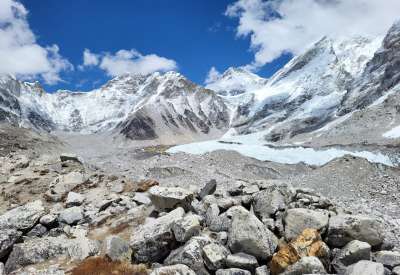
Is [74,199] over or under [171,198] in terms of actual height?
over

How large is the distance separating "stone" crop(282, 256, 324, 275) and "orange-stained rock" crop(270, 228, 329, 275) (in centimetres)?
59

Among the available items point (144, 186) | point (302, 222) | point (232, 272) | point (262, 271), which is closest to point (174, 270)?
point (232, 272)

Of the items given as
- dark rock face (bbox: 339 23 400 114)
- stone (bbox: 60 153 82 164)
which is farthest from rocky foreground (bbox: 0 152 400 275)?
dark rock face (bbox: 339 23 400 114)

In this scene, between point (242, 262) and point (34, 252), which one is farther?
point (34, 252)

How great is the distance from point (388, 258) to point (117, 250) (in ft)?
32.8

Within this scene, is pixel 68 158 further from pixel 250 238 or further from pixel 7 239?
pixel 250 238

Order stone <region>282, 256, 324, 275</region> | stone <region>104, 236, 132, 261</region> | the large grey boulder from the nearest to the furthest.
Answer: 1. stone <region>282, 256, 324, 275</region>
2. stone <region>104, 236, 132, 261</region>
3. the large grey boulder

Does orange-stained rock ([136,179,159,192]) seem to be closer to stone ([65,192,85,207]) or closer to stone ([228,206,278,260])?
stone ([65,192,85,207])

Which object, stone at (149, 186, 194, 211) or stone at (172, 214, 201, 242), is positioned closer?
stone at (172, 214, 201, 242)

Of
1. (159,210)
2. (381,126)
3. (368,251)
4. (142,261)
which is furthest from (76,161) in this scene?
(381,126)

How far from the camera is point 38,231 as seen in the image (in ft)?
68.9

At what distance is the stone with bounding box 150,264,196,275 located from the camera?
13980 mm

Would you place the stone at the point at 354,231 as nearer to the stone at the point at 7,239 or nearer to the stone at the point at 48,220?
the stone at the point at 48,220

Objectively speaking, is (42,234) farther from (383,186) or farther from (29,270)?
(383,186)
